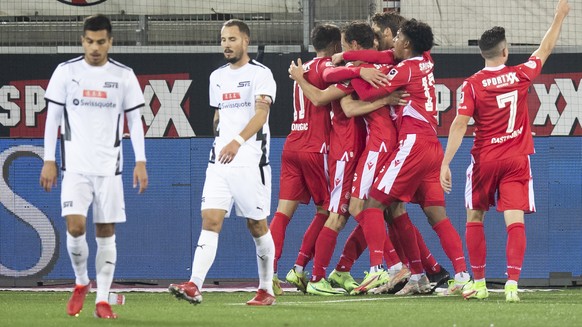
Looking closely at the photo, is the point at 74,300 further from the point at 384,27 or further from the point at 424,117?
the point at 384,27

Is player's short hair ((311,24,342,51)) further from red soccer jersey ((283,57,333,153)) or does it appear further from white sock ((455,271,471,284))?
white sock ((455,271,471,284))

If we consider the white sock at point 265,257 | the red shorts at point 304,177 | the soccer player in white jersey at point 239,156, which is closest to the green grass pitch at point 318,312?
the white sock at point 265,257

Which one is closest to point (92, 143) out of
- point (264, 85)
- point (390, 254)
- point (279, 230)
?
point (264, 85)

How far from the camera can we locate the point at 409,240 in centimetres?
1012

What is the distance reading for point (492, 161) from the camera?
920 centimetres

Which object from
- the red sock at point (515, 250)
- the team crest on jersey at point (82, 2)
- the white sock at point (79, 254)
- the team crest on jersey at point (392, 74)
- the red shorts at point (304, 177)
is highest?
the team crest on jersey at point (82, 2)

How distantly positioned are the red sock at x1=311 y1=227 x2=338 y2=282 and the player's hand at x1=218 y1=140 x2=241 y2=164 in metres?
2.62

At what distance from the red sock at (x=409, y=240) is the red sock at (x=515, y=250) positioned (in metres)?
1.19

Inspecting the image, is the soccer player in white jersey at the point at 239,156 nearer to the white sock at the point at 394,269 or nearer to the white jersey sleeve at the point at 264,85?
the white jersey sleeve at the point at 264,85

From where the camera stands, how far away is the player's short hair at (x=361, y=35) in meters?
10.2

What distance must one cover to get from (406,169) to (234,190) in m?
2.01

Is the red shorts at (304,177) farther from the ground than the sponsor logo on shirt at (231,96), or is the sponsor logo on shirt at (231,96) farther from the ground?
the sponsor logo on shirt at (231,96)

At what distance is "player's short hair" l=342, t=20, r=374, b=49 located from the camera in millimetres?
10188

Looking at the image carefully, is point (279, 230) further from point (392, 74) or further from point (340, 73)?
point (392, 74)
